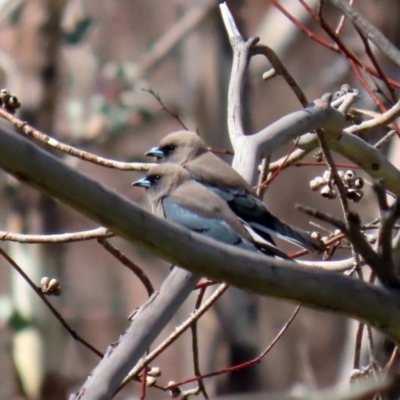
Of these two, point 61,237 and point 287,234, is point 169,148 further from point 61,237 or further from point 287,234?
point 61,237

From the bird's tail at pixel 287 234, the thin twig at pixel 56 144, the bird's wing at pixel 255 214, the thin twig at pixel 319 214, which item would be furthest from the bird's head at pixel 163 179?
the thin twig at pixel 319 214

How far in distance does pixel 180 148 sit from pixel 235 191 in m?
0.73

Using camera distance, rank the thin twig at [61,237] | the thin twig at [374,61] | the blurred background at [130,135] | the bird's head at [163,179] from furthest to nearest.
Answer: the blurred background at [130,135] → the bird's head at [163,179] → the thin twig at [374,61] → the thin twig at [61,237]

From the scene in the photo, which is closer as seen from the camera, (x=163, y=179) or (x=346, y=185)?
(x=346, y=185)

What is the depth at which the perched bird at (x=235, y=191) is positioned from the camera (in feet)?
8.63

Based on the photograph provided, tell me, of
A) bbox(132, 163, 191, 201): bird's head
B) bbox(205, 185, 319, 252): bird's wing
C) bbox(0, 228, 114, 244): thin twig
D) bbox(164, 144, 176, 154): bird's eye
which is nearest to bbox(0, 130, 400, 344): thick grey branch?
bbox(0, 228, 114, 244): thin twig

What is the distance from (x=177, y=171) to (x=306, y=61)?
9398 millimetres

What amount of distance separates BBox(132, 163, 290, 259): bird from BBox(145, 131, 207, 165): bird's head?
0.88 ft

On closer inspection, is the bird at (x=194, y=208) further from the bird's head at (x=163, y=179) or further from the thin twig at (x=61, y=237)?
the thin twig at (x=61, y=237)

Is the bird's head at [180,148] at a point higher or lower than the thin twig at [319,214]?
higher

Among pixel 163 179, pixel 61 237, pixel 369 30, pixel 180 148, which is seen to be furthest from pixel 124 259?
pixel 180 148

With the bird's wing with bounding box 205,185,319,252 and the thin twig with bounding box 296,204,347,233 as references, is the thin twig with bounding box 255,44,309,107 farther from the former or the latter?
the thin twig with bounding box 296,204,347,233

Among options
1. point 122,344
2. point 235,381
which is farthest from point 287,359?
point 122,344

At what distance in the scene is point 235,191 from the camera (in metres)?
2.78
